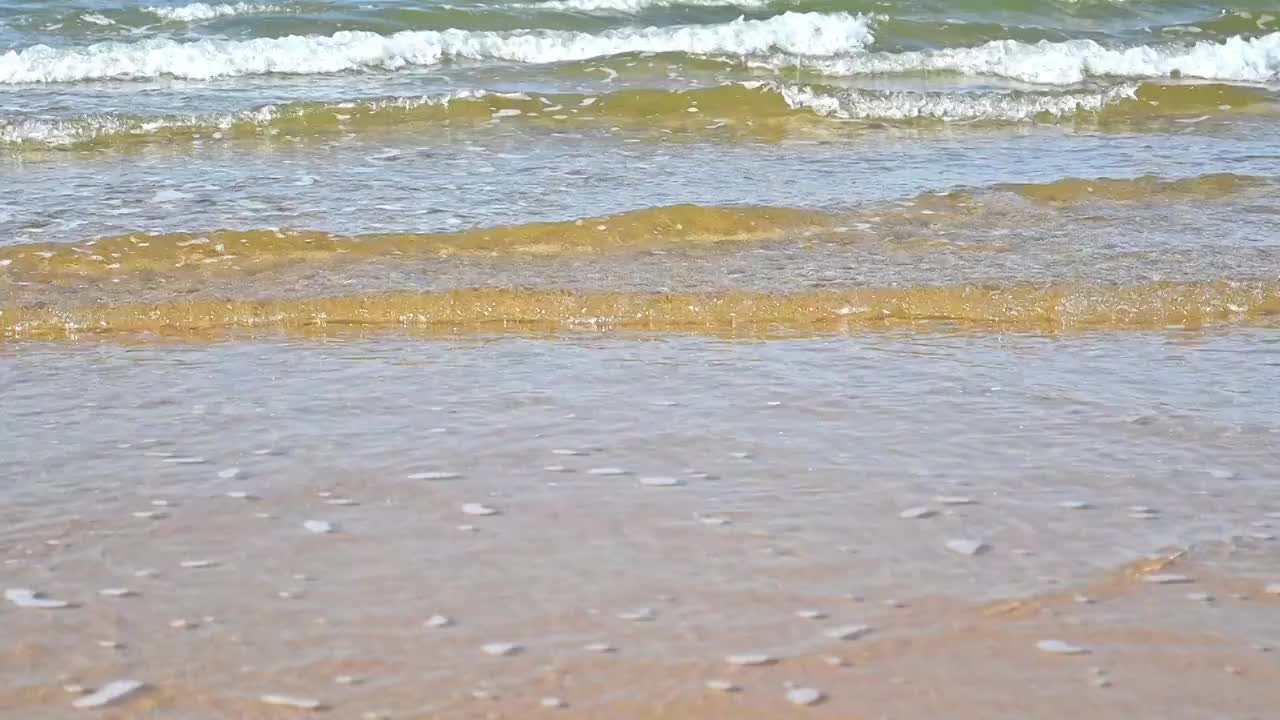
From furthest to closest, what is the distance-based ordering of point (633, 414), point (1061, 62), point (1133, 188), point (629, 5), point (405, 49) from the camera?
point (629, 5) → point (405, 49) → point (1061, 62) → point (1133, 188) → point (633, 414)

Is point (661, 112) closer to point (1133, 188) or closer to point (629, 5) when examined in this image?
point (1133, 188)

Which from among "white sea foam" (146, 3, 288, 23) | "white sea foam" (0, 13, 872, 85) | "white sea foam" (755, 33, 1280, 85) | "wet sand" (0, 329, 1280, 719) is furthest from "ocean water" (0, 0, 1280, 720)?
"white sea foam" (146, 3, 288, 23)

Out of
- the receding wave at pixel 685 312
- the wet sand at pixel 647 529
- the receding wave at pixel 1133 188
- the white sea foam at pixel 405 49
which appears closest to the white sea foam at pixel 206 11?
the white sea foam at pixel 405 49

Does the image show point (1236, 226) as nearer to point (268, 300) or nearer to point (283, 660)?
point (268, 300)

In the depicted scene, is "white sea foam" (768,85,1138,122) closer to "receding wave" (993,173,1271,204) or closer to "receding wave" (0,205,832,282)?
"receding wave" (993,173,1271,204)

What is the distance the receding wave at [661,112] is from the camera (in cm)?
961

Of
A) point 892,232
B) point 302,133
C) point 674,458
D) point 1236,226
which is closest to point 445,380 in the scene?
point 674,458

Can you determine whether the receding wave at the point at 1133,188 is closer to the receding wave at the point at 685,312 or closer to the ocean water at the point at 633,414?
the ocean water at the point at 633,414

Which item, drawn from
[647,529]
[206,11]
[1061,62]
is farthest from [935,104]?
[647,529]

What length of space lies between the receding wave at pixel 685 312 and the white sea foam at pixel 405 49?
22.8 feet

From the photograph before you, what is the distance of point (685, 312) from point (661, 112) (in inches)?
202

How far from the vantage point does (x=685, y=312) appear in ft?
18.4

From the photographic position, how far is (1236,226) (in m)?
6.94

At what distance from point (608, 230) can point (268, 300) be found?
1.58m
